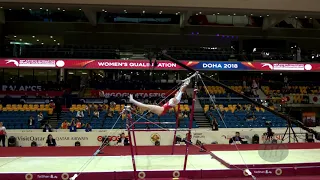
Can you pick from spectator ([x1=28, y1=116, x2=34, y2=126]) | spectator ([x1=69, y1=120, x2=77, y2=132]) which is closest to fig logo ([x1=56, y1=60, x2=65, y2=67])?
spectator ([x1=28, y1=116, x2=34, y2=126])

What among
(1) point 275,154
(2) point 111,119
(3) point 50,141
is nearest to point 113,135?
(3) point 50,141

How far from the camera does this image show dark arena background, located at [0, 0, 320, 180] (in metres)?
6.90

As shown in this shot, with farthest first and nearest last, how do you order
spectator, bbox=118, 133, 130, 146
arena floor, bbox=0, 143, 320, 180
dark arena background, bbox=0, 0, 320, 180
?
spectator, bbox=118, 133, 130, 146 < dark arena background, bbox=0, 0, 320, 180 < arena floor, bbox=0, 143, 320, 180

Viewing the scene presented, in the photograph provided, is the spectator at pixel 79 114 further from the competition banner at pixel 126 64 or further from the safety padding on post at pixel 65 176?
the safety padding on post at pixel 65 176

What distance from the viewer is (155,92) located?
23.9m

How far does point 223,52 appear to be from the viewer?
24094 mm

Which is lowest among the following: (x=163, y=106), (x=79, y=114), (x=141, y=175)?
(x=141, y=175)

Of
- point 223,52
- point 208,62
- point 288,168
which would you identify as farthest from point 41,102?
point 288,168

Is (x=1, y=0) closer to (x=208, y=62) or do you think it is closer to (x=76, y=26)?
(x=76, y=26)

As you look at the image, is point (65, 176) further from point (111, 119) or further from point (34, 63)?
point (34, 63)

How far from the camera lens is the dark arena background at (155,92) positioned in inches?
272

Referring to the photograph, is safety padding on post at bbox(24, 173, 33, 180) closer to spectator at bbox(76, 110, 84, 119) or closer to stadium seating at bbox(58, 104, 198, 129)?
stadium seating at bbox(58, 104, 198, 129)

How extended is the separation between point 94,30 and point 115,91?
7.39 metres

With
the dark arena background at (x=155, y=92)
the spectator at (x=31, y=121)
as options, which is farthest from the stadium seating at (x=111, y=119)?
the spectator at (x=31, y=121)
